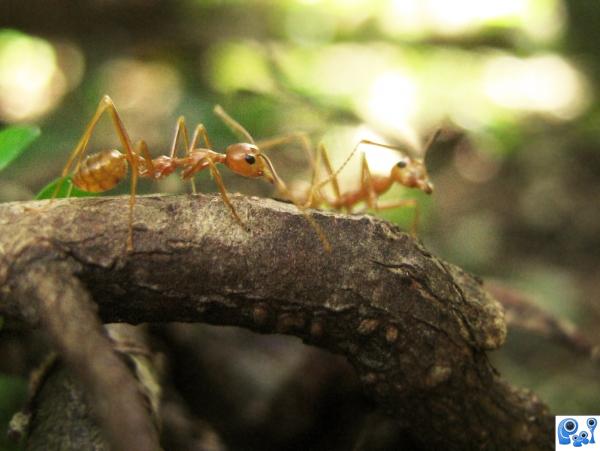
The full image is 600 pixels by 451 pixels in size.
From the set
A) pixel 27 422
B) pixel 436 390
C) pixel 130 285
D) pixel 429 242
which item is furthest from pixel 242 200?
pixel 429 242

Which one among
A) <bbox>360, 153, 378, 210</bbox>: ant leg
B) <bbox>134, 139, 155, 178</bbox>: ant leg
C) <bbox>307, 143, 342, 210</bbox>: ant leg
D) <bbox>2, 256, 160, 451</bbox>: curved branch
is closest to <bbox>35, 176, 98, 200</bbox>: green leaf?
<bbox>134, 139, 155, 178</bbox>: ant leg

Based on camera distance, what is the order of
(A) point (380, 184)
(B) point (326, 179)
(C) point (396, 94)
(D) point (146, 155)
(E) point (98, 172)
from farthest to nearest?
1. (C) point (396, 94)
2. (A) point (380, 184)
3. (B) point (326, 179)
4. (D) point (146, 155)
5. (E) point (98, 172)

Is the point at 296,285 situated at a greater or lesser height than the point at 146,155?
lesser

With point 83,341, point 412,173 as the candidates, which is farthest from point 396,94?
point 83,341

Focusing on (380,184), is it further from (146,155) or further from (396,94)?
(396,94)

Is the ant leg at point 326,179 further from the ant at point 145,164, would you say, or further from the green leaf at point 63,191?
the green leaf at point 63,191

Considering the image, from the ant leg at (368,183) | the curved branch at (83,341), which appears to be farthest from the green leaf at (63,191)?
the ant leg at (368,183)

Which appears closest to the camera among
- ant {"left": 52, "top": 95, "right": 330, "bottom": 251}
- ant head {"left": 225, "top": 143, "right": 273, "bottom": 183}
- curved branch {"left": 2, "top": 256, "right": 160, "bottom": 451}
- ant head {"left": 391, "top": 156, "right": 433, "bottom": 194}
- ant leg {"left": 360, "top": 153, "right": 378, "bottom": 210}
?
curved branch {"left": 2, "top": 256, "right": 160, "bottom": 451}

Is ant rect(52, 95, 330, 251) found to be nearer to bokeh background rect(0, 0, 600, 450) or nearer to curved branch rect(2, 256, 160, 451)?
curved branch rect(2, 256, 160, 451)
